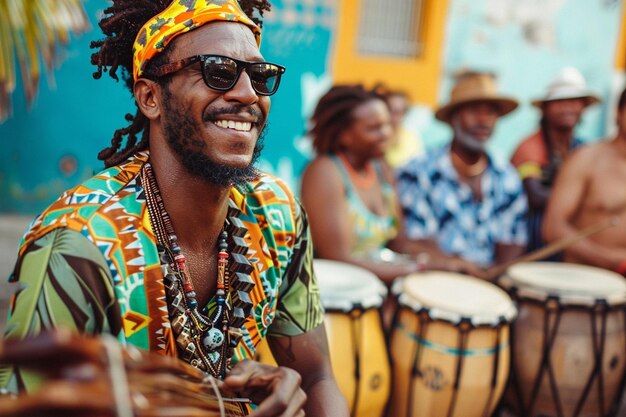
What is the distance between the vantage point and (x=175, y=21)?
168cm

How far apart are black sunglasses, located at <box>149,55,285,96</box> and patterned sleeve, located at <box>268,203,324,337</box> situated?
0.48 m

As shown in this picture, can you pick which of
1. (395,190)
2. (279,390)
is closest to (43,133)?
(395,190)

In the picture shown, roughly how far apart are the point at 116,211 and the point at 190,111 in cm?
34

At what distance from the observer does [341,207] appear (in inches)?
143

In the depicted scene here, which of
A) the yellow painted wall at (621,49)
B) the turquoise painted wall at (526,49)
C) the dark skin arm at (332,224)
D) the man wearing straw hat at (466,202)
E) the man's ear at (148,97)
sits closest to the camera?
the man's ear at (148,97)

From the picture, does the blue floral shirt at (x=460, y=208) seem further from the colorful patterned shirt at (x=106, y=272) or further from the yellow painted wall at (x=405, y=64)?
the yellow painted wall at (x=405, y=64)

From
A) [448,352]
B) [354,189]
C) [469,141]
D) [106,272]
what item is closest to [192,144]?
[106,272]

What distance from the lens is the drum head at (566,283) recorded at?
3254 millimetres

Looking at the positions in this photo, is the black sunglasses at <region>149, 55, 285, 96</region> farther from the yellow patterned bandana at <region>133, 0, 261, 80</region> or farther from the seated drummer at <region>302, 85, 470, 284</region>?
the seated drummer at <region>302, 85, 470, 284</region>

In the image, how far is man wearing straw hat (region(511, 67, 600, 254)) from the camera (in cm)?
494

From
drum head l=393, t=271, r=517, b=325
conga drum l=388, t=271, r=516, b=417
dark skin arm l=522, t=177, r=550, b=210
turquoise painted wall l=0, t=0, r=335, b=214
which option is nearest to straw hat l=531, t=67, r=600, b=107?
dark skin arm l=522, t=177, r=550, b=210

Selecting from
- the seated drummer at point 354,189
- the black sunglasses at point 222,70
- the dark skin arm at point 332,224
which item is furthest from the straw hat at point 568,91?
the black sunglasses at point 222,70

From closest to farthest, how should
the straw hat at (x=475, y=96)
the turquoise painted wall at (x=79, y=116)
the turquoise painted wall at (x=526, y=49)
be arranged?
1. the straw hat at (x=475, y=96)
2. the turquoise painted wall at (x=79, y=116)
3. the turquoise painted wall at (x=526, y=49)

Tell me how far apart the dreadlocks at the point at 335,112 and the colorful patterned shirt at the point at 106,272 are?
2.23 m
